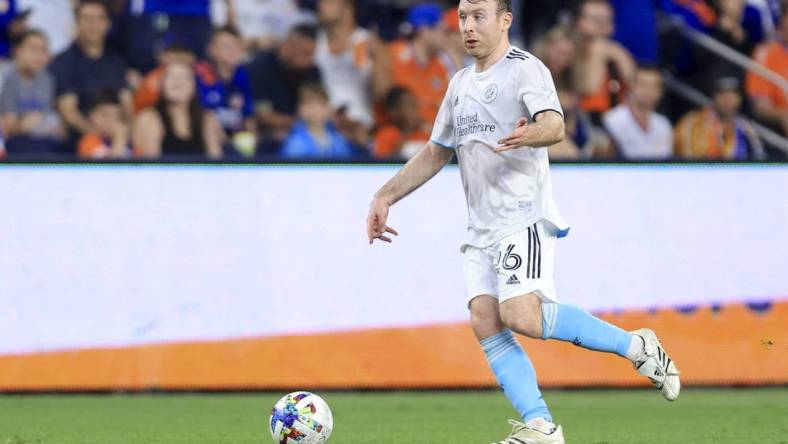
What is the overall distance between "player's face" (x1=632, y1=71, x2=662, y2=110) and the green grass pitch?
157 inches

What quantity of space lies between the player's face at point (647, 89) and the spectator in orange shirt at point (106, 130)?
5.43 meters

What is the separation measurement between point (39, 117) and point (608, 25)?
629cm

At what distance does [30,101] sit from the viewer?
12945mm

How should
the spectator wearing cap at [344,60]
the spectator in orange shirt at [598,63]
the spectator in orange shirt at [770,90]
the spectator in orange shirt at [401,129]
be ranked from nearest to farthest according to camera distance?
1. the spectator in orange shirt at [401,129]
2. the spectator wearing cap at [344,60]
3. the spectator in orange shirt at [598,63]
4. the spectator in orange shirt at [770,90]

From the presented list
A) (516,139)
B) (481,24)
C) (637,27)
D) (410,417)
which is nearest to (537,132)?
(516,139)

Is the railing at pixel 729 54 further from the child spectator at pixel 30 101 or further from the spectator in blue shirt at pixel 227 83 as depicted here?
the child spectator at pixel 30 101

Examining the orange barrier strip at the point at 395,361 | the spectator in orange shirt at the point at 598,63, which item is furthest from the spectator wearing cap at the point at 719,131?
the orange barrier strip at the point at 395,361

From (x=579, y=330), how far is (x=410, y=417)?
3.09m

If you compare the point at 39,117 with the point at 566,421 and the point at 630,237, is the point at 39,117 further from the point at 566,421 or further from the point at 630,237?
the point at 566,421

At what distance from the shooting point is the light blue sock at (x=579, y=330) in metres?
6.04

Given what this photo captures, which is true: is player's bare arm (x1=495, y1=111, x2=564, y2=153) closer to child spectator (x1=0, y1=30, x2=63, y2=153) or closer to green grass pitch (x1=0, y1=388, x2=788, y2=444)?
green grass pitch (x1=0, y1=388, x2=788, y2=444)

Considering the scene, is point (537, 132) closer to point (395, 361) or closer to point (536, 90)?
point (536, 90)

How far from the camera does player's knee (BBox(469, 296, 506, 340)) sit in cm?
620

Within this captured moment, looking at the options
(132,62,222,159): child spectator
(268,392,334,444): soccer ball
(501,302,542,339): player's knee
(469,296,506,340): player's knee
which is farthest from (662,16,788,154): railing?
(268,392,334,444): soccer ball
